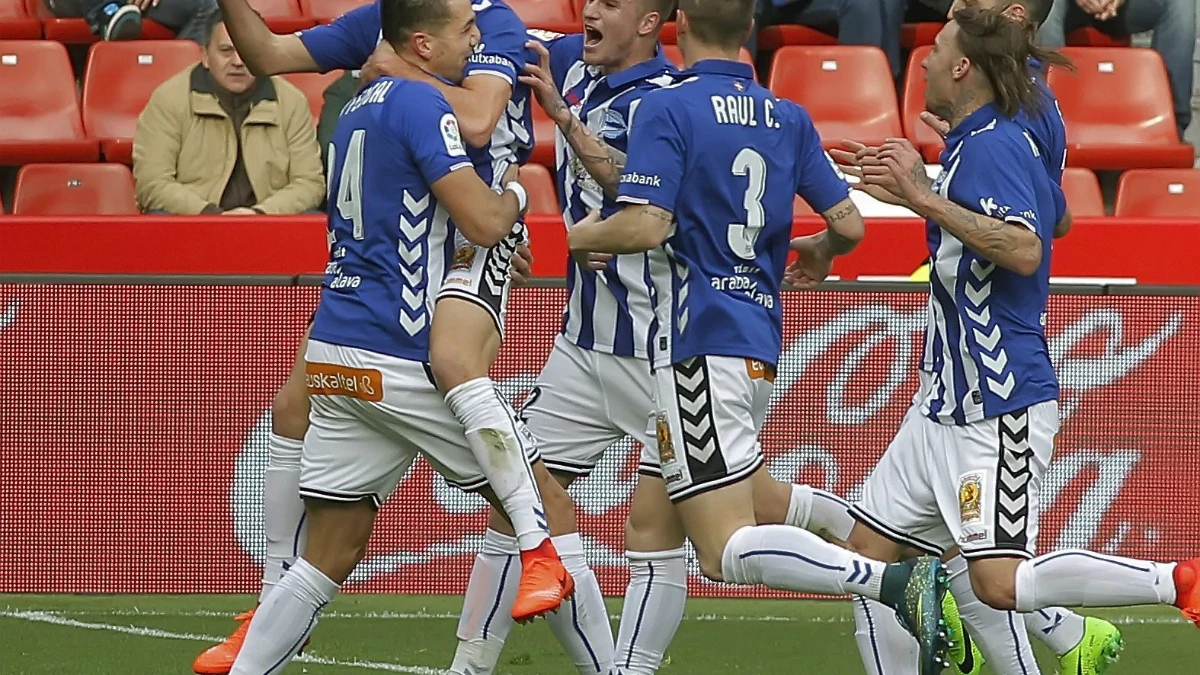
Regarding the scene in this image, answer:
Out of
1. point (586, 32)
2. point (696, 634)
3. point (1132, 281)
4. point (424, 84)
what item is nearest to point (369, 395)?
point (424, 84)

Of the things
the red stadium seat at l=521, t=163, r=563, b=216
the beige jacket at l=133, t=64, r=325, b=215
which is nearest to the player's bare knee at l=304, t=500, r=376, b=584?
the beige jacket at l=133, t=64, r=325, b=215

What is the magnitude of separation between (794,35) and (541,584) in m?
6.60

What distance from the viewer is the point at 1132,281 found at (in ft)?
25.8

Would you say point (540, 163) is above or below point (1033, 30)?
below

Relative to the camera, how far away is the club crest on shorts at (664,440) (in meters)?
5.24

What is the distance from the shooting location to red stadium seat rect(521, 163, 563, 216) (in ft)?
30.0

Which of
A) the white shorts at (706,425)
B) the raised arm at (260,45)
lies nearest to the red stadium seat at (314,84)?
the raised arm at (260,45)

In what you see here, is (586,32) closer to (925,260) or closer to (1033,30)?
(1033,30)

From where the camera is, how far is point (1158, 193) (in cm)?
981

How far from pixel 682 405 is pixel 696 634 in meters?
2.30

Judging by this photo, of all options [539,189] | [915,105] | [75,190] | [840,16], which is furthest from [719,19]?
[840,16]

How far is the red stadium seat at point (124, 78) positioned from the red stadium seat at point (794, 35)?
3.17 metres

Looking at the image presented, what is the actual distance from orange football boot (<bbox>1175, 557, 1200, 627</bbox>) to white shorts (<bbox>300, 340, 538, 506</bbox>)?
172 cm

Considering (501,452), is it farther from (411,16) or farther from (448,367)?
(411,16)
